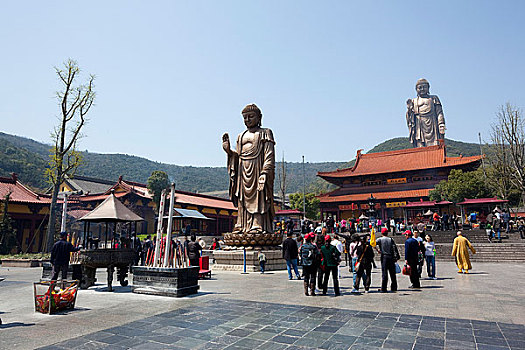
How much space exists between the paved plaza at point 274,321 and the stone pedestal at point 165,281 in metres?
0.20

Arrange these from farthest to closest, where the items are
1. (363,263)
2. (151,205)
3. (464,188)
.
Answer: (151,205), (464,188), (363,263)

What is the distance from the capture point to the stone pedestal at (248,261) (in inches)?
505

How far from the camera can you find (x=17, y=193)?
87.1 ft

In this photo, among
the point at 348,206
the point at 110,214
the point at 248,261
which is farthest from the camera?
the point at 348,206

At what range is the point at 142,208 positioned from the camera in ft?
119

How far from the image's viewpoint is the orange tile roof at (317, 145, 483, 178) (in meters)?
38.1

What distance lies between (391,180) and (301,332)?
38.8m

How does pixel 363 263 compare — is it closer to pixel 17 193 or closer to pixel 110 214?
pixel 110 214

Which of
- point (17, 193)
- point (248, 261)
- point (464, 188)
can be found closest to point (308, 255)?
point (248, 261)

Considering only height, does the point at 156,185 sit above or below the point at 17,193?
above

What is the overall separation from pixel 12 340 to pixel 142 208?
33.5 m

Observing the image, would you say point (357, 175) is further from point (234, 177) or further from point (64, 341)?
point (64, 341)

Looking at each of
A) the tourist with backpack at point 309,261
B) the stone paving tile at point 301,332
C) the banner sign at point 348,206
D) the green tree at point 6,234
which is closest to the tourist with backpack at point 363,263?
the tourist with backpack at point 309,261

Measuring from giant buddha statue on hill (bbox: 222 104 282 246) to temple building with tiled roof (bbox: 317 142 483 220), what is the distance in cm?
2703
